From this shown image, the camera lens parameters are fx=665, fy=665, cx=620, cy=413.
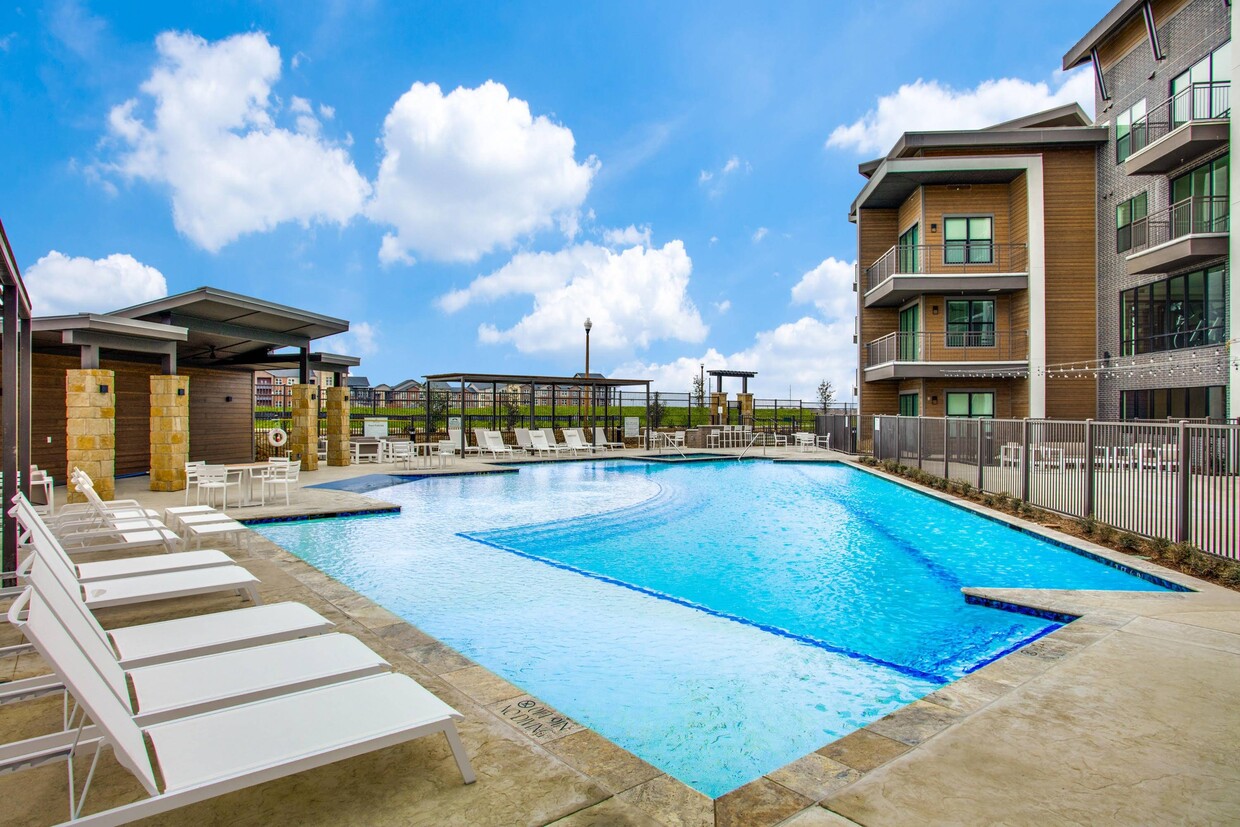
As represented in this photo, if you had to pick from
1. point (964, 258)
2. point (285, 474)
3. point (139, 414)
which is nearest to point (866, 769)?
point (285, 474)

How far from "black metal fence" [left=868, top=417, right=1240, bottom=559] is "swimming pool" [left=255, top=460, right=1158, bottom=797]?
2.89 feet

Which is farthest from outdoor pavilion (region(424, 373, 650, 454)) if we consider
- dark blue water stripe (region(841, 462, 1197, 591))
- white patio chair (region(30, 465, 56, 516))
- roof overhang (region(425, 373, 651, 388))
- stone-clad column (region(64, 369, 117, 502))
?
dark blue water stripe (region(841, 462, 1197, 591))

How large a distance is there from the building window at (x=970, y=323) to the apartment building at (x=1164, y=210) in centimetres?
298

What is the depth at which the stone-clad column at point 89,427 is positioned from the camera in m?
10.8

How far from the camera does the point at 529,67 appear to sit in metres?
20.2

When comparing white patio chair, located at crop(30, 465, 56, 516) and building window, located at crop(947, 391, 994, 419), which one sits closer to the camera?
white patio chair, located at crop(30, 465, 56, 516)

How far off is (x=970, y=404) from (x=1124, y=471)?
47.5 ft

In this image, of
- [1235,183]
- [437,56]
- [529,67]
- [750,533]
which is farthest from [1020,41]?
[750,533]

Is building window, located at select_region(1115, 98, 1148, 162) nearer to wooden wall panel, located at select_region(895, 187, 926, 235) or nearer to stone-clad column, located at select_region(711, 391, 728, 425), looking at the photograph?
wooden wall panel, located at select_region(895, 187, 926, 235)

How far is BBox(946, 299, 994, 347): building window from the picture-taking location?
2100cm

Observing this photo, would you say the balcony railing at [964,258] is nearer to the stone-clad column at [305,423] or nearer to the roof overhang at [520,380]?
the roof overhang at [520,380]

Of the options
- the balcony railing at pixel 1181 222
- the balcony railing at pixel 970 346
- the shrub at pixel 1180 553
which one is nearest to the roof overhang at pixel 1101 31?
the balcony railing at pixel 1181 222

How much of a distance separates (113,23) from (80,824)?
1806 centimetres

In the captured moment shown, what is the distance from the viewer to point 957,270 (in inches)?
827
